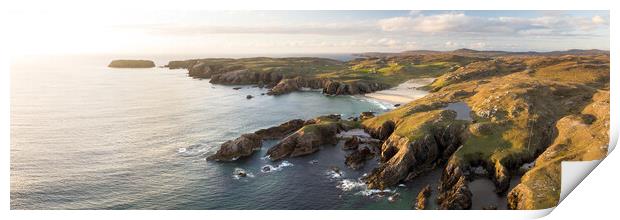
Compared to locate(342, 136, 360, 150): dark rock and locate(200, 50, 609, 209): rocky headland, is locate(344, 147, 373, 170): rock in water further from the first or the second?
locate(342, 136, 360, 150): dark rock

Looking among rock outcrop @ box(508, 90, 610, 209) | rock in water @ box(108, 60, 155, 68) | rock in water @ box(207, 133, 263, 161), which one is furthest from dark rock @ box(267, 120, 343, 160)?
rock in water @ box(108, 60, 155, 68)

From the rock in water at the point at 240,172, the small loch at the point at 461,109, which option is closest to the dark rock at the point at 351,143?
the small loch at the point at 461,109

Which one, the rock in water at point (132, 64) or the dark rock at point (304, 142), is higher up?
the rock in water at point (132, 64)

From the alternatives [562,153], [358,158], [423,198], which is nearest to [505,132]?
[562,153]

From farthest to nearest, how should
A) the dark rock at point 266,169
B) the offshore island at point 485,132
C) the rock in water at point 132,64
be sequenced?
1. the rock in water at point 132,64
2. the dark rock at point 266,169
3. the offshore island at point 485,132

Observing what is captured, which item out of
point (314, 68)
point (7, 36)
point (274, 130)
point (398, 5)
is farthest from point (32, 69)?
point (314, 68)

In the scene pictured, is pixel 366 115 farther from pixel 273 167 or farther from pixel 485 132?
pixel 273 167

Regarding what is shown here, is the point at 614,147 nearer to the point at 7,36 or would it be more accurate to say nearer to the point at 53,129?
the point at 7,36

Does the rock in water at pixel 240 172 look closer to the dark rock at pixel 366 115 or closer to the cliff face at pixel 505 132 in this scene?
the cliff face at pixel 505 132
